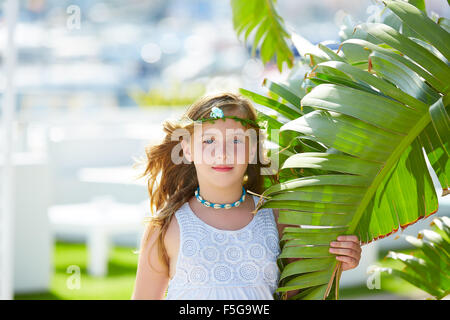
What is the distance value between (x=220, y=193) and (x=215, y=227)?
3.7 inches

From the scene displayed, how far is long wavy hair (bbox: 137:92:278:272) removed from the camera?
1.72 metres

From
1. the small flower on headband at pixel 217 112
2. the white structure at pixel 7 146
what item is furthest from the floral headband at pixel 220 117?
the white structure at pixel 7 146

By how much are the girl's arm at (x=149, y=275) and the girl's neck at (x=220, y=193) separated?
0.18m

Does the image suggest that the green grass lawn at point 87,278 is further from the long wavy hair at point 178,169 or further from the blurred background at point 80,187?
the long wavy hair at point 178,169

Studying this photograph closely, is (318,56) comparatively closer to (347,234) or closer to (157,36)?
(347,234)

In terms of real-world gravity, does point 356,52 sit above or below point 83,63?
below

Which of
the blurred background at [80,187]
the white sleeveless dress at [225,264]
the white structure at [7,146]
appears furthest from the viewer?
the blurred background at [80,187]

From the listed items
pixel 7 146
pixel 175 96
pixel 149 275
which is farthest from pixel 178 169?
pixel 175 96

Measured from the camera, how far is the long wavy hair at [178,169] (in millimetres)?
1723

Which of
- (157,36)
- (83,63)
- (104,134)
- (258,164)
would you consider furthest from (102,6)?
(258,164)

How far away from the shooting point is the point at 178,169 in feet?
6.18

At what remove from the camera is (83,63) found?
22812mm

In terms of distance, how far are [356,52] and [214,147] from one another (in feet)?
1.46

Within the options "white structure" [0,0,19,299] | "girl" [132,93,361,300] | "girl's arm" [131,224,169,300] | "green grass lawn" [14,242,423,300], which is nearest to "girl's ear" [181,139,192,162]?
"girl" [132,93,361,300]
